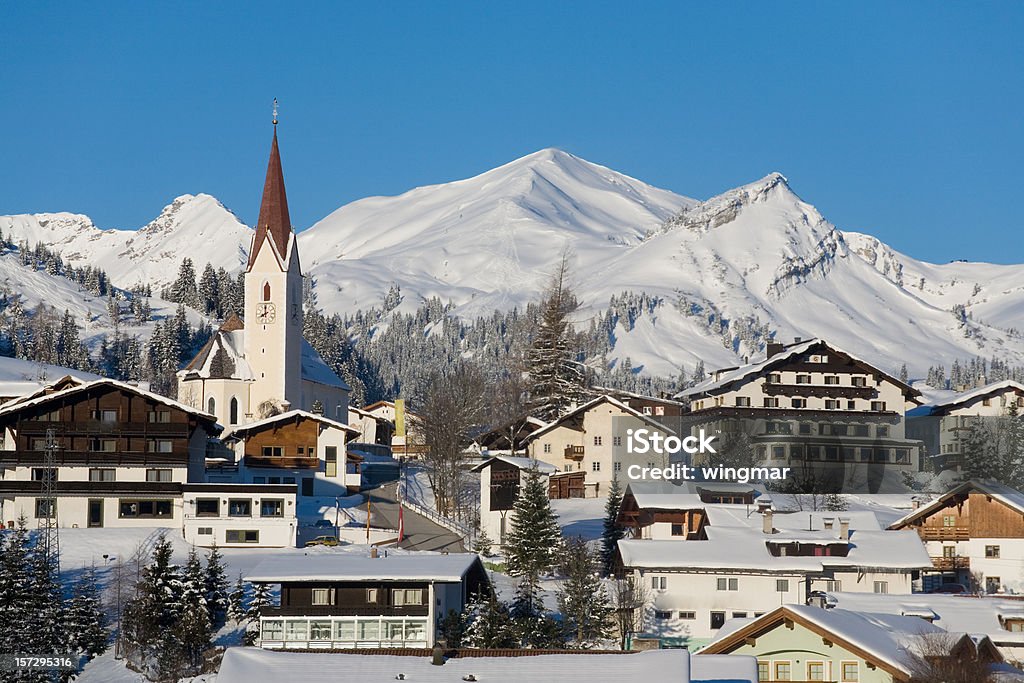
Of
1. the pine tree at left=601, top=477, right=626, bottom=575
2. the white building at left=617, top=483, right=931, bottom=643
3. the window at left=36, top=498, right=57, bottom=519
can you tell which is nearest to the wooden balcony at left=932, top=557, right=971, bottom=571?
the white building at left=617, top=483, right=931, bottom=643

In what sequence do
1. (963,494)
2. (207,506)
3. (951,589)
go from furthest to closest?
(963,494) < (207,506) < (951,589)

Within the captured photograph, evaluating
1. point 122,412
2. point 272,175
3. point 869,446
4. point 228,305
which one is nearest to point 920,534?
point 869,446

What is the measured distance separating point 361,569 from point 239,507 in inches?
597

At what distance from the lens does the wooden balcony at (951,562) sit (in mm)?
59700

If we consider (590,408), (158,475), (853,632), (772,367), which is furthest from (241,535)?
(772,367)

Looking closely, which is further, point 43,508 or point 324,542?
point 43,508

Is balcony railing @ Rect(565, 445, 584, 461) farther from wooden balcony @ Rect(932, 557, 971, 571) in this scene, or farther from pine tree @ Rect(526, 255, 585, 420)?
wooden balcony @ Rect(932, 557, 971, 571)

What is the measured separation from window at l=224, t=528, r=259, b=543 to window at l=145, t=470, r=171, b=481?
526 centimetres

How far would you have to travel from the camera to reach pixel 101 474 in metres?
63.7

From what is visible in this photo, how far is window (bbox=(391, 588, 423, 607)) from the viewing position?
46.2m

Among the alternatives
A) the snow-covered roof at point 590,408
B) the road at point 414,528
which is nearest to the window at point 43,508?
the road at point 414,528

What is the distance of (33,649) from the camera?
4481 cm

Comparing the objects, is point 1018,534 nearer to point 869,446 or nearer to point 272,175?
point 869,446

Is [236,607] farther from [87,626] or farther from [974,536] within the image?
[974,536]
